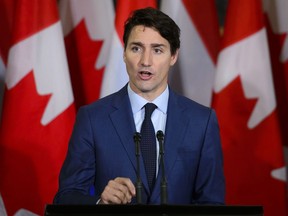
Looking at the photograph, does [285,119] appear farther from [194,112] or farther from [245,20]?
[194,112]

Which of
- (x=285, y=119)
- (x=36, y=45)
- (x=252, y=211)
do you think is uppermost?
(x=36, y=45)

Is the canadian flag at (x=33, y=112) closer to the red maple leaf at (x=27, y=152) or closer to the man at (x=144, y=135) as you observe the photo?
the red maple leaf at (x=27, y=152)

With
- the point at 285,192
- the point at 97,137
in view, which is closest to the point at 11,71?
the point at 97,137

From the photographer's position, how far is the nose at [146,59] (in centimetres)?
235

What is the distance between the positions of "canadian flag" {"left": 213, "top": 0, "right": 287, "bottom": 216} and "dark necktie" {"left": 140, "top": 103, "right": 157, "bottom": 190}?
97 cm

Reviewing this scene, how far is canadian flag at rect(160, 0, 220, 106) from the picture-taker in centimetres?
348

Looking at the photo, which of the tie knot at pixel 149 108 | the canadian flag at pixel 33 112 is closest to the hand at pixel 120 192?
the tie knot at pixel 149 108

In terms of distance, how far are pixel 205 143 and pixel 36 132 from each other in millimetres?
1085

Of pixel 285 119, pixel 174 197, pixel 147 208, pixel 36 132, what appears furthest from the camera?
pixel 285 119

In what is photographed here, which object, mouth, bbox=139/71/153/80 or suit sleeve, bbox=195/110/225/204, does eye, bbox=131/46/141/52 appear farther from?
suit sleeve, bbox=195/110/225/204

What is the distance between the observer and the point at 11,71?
3.20 m

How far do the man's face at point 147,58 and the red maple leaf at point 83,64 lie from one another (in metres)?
1.21

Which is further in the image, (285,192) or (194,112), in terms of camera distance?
(285,192)

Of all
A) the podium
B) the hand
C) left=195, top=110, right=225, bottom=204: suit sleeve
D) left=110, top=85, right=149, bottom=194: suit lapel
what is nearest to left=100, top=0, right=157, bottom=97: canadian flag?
left=110, top=85, right=149, bottom=194: suit lapel
